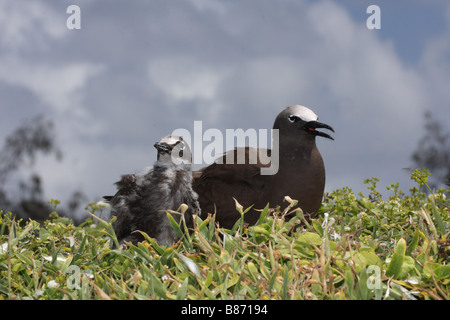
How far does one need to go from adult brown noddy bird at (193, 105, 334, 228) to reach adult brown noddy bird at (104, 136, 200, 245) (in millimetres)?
825

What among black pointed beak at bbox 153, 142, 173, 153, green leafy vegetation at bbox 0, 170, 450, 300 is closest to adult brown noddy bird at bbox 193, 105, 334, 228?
black pointed beak at bbox 153, 142, 173, 153

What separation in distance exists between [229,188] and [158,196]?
1.30m

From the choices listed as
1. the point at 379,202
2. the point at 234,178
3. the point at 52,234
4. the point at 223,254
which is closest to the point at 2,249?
the point at 52,234

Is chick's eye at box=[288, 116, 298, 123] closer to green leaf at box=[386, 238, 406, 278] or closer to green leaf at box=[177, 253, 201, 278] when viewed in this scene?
green leaf at box=[386, 238, 406, 278]

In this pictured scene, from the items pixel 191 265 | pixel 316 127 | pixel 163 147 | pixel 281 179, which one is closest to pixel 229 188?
pixel 281 179

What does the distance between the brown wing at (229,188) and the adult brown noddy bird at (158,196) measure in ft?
2.59

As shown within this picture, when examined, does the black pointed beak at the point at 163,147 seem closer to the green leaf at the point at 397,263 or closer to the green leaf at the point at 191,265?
the green leaf at the point at 191,265

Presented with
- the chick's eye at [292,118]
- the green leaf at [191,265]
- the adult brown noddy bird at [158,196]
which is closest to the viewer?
the green leaf at [191,265]

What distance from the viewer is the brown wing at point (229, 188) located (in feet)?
16.6

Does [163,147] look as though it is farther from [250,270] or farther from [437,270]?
[437,270]

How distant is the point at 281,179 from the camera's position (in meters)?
4.96

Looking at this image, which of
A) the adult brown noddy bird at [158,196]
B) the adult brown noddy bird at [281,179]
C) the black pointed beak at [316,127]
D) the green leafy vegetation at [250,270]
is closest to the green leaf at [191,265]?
the green leafy vegetation at [250,270]

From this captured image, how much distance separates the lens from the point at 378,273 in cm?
275
